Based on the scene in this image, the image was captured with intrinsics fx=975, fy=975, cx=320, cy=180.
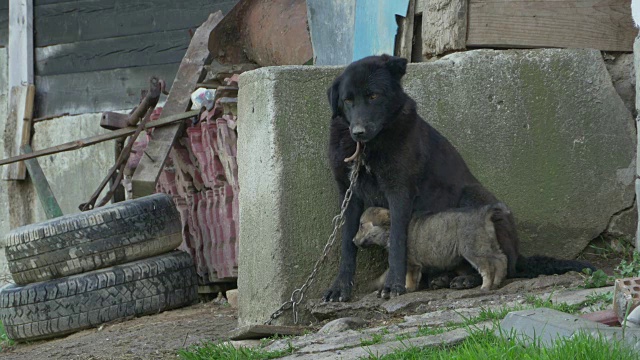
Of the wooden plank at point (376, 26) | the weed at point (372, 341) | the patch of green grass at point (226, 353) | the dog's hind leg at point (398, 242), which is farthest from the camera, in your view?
the wooden plank at point (376, 26)

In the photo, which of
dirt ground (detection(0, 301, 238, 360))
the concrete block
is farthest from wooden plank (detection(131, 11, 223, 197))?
the concrete block

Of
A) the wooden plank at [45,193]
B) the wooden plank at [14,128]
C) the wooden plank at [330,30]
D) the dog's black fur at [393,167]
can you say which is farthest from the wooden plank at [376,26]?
the wooden plank at [14,128]

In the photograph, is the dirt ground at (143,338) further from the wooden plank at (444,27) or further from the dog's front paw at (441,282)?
the wooden plank at (444,27)

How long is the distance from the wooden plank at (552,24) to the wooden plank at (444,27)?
7 cm

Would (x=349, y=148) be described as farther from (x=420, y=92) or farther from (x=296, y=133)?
(x=420, y=92)

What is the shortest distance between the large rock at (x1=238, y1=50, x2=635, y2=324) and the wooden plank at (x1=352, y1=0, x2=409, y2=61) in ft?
2.75

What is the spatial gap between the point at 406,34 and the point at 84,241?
2834mm

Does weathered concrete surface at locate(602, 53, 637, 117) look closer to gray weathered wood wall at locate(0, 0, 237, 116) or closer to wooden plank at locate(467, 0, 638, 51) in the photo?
wooden plank at locate(467, 0, 638, 51)

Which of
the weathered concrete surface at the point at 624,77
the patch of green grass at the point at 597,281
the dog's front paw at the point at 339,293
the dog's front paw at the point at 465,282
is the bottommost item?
the dog's front paw at the point at 339,293

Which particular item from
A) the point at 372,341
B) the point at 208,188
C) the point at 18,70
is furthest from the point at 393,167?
the point at 18,70

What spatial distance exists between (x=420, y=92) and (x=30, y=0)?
654cm

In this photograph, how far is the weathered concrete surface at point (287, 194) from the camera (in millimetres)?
6016

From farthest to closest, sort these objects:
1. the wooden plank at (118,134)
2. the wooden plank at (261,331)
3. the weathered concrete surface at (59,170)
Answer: the weathered concrete surface at (59,170), the wooden plank at (118,134), the wooden plank at (261,331)

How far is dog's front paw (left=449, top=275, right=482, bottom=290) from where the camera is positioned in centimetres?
577
